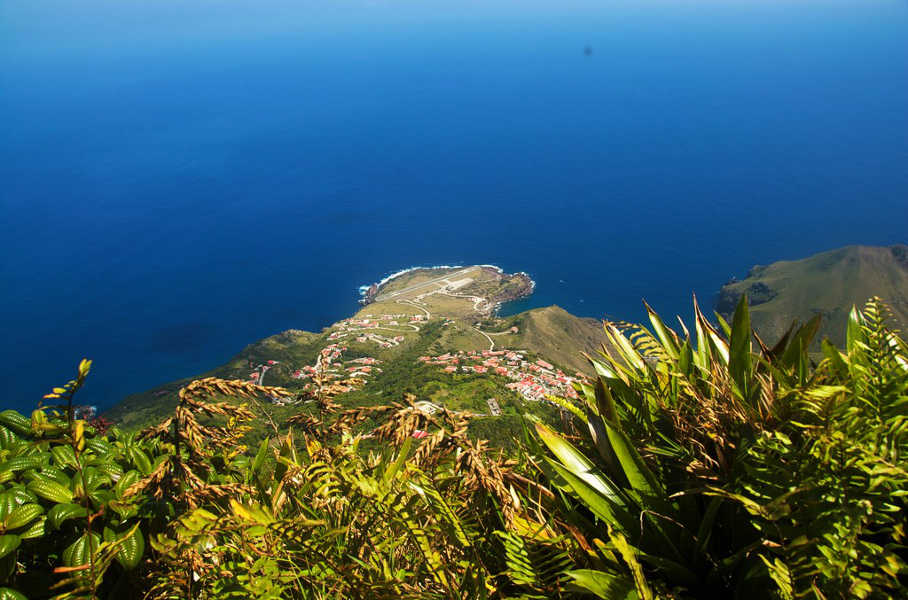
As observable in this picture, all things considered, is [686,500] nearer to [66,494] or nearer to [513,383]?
[66,494]

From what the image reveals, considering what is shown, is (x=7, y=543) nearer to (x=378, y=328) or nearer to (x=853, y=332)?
(x=853, y=332)

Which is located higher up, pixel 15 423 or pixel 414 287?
pixel 15 423

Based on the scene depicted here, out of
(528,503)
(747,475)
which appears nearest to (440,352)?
(528,503)

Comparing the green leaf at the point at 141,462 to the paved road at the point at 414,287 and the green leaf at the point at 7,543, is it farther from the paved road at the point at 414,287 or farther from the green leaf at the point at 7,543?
the paved road at the point at 414,287

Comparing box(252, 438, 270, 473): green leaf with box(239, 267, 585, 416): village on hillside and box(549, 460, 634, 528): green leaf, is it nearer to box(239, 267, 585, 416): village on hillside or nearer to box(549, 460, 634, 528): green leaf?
box(549, 460, 634, 528): green leaf

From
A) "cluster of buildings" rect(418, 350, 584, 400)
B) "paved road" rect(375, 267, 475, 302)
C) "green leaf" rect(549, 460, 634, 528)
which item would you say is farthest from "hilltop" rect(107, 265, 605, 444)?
"green leaf" rect(549, 460, 634, 528)
